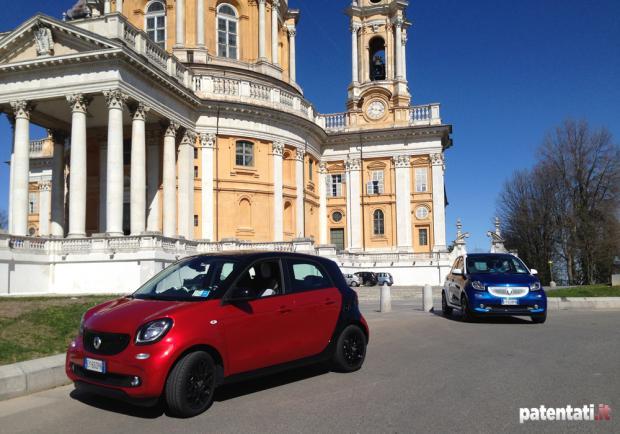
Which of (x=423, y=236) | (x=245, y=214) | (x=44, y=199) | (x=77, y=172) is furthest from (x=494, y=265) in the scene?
(x=44, y=199)

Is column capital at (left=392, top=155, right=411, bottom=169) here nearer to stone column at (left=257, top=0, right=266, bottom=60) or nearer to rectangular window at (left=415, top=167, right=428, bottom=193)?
rectangular window at (left=415, top=167, right=428, bottom=193)

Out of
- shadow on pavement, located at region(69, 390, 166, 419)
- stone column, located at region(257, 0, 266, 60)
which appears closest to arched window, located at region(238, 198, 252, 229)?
stone column, located at region(257, 0, 266, 60)

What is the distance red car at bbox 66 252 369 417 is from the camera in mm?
5359

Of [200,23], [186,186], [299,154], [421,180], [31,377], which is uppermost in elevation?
[200,23]

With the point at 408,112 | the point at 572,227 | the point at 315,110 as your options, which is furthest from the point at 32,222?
the point at 572,227

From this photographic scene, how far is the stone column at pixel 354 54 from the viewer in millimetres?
47312

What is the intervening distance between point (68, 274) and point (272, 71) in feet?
74.8

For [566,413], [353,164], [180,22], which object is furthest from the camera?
[353,164]

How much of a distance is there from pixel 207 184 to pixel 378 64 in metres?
21.8

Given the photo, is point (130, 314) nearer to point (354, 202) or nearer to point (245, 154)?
point (245, 154)

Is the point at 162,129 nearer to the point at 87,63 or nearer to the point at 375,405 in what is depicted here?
the point at 87,63

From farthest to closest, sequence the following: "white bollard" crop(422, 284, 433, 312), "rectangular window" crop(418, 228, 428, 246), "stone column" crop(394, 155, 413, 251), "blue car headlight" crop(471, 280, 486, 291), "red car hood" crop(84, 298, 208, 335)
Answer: "rectangular window" crop(418, 228, 428, 246) → "stone column" crop(394, 155, 413, 251) → "white bollard" crop(422, 284, 433, 312) → "blue car headlight" crop(471, 280, 486, 291) → "red car hood" crop(84, 298, 208, 335)

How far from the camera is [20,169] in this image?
26844 mm

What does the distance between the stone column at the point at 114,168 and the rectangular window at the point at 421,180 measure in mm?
25231
